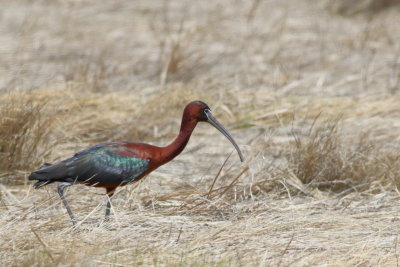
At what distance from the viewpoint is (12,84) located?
29.4 feet

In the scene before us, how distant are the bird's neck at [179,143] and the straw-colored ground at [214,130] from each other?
35 cm

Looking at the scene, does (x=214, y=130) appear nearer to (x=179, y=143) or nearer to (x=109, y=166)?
(x=179, y=143)

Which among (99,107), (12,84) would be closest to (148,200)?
(99,107)

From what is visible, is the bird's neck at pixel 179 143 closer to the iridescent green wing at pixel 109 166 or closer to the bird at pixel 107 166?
the bird at pixel 107 166

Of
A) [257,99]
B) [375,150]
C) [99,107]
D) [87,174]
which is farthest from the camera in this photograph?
[257,99]

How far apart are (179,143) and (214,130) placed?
304 cm

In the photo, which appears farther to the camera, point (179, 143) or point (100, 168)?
point (179, 143)

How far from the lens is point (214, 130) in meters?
8.72

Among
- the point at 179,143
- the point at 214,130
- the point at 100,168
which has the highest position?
the point at 179,143

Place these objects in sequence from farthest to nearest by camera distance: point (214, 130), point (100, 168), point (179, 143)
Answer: point (214, 130) < point (179, 143) < point (100, 168)

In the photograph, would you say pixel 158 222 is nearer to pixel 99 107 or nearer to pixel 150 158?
pixel 150 158

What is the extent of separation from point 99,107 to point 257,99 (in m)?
A: 1.75

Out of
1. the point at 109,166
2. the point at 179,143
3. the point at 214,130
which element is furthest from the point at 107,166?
the point at 214,130

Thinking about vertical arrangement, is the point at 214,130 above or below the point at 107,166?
below
